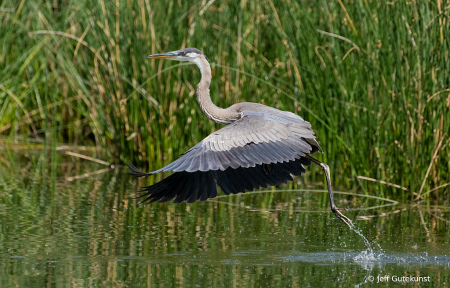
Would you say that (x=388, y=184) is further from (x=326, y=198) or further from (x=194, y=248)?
(x=194, y=248)

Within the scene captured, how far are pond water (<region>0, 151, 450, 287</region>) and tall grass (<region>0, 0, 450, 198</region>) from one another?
1.86 feet

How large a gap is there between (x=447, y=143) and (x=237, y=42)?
2.53 m

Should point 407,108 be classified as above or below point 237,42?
below

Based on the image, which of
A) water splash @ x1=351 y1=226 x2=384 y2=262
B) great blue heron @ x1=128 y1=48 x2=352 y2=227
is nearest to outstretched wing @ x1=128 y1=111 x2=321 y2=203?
great blue heron @ x1=128 y1=48 x2=352 y2=227

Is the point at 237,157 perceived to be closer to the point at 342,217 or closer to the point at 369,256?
the point at 369,256

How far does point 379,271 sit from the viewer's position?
4.59 metres

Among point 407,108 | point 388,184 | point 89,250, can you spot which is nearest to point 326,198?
point 388,184

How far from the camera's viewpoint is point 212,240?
5.28 m

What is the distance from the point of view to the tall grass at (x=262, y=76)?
654cm

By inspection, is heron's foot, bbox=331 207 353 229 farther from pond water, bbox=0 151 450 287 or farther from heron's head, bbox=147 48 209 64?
heron's head, bbox=147 48 209 64

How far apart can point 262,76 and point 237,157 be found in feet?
10.8

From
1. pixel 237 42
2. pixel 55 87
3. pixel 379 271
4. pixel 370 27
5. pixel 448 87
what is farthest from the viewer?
pixel 55 87

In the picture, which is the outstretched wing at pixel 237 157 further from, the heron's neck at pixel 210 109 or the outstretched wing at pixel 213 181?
the heron's neck at pixel 210 109

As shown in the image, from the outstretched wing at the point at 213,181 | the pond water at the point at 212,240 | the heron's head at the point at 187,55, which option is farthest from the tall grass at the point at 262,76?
the outstretched wing at the point at 213,181
